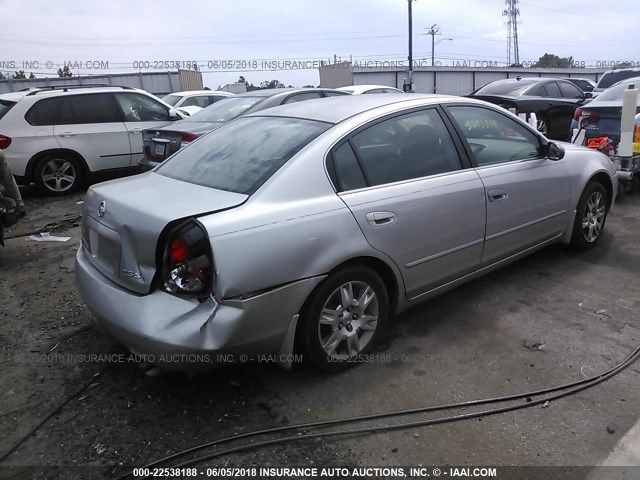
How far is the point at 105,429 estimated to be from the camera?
2.56 meters

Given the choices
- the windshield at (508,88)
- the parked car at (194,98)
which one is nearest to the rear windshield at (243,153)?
the windshield at (508,88)

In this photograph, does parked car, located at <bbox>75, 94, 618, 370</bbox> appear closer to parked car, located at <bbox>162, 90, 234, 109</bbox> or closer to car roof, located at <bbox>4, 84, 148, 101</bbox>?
car roof, located at <bbox>4, 84, 148, 101</bbox>

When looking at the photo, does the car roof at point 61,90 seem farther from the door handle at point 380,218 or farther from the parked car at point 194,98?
the door handle at point 380,218

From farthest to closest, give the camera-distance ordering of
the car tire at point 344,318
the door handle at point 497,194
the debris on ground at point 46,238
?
the debris on ground at point 46,238 < the door handle at point 497,194 < the car tire at point 344,318

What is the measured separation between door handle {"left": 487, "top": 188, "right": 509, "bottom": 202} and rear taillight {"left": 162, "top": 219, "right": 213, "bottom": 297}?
212cm

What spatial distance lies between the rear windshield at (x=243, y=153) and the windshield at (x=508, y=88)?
8.48 m

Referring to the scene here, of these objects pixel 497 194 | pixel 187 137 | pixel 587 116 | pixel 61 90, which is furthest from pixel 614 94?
pixel 61 90

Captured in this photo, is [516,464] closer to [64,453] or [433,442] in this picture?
[433,442]

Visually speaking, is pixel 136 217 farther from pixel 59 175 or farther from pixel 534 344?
pixel 59 175

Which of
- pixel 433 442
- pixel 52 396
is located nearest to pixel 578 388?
pixel 433 442

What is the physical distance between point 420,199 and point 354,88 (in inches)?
268

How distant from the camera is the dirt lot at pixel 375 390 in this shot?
239 centimetres

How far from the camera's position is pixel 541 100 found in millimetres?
10328

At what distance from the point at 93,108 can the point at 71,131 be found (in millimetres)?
552
